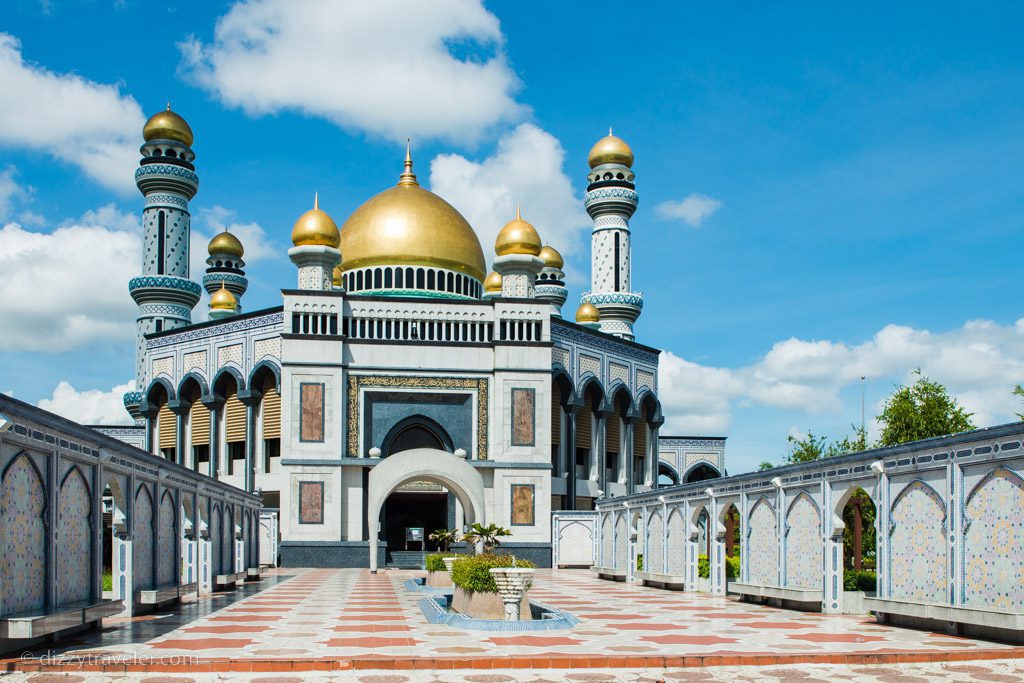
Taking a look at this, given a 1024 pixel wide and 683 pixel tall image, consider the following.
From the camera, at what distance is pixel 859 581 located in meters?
18.1

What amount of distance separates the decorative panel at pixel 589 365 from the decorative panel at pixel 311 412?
11138mm

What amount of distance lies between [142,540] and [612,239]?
3312 cm

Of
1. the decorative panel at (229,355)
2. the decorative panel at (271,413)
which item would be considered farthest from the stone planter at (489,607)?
the decorative panel at (229,355)

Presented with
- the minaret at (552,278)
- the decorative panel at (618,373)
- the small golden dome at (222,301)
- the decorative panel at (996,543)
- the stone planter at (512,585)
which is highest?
the minaret at (552,278)

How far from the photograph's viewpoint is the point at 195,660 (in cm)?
946

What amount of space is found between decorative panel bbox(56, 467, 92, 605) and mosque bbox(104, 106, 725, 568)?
15052 millimetres

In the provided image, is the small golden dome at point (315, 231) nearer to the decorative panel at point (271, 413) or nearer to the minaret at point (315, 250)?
the minaret at point (315, 250)

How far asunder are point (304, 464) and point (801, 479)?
1795 centimetres

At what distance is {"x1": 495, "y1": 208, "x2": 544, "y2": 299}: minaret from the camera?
33625 mm

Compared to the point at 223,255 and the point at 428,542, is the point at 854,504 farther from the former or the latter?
the point at 223,255

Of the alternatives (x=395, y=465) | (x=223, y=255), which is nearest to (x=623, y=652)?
(x=395, y=465)

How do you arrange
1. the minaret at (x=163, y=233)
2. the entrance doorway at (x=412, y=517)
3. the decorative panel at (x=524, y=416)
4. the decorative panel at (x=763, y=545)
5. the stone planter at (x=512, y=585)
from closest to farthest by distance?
the stone planter at (x=512, y=585)
the decorative panel at (x=763, y=545)
the decorative panel at (x=524, y=416)
the entrance doorway at (x=412, y=517)
the minaret at (x=163, y=233)

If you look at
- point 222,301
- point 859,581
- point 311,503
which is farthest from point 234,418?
point 859,581

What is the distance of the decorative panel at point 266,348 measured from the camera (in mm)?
36594
